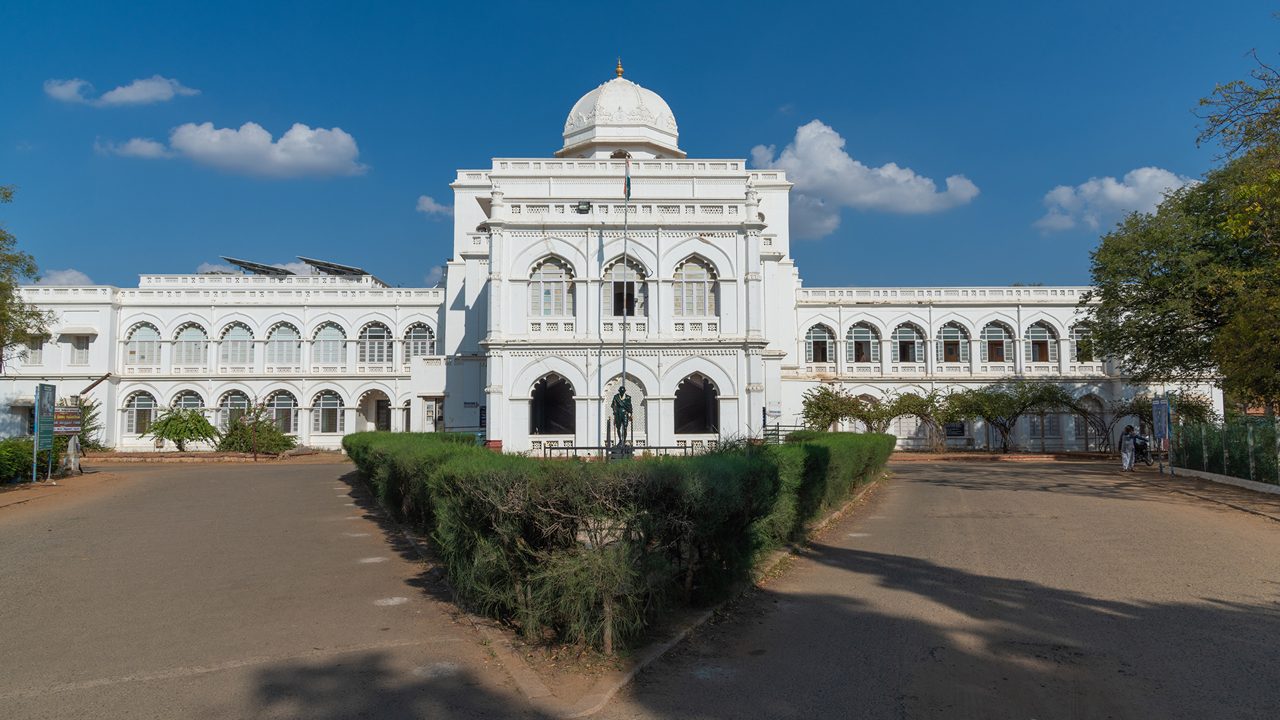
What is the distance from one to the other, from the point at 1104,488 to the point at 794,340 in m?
21.7

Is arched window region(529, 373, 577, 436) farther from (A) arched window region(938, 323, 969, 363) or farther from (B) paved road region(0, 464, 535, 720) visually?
(A) arched window region(938, 323, 969, 363)

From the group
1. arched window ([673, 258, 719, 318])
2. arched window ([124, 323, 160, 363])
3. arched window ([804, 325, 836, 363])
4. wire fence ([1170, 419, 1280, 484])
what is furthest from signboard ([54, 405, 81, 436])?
arched window ([804, 325, 836, 363])

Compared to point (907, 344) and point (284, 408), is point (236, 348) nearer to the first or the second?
point (284, 408)

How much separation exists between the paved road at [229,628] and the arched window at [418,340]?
28170 mm

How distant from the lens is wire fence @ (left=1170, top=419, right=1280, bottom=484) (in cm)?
1770

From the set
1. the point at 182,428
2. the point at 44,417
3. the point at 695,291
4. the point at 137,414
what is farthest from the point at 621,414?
the point at 137,414

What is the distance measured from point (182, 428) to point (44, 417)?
1667cm

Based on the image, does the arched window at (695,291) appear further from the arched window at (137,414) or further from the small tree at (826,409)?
the arched window at (137,414)

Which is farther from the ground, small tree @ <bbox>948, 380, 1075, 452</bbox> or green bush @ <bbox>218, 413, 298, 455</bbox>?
small tree @ <bbox>948, 380, 1075, 452</bbox>

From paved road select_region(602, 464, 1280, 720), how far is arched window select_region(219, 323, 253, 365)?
36837 millimetres

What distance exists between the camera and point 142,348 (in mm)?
→ 40375

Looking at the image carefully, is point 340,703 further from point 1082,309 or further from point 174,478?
point 1082,309

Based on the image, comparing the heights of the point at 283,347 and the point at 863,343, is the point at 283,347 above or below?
above

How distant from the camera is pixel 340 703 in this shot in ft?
16.8
